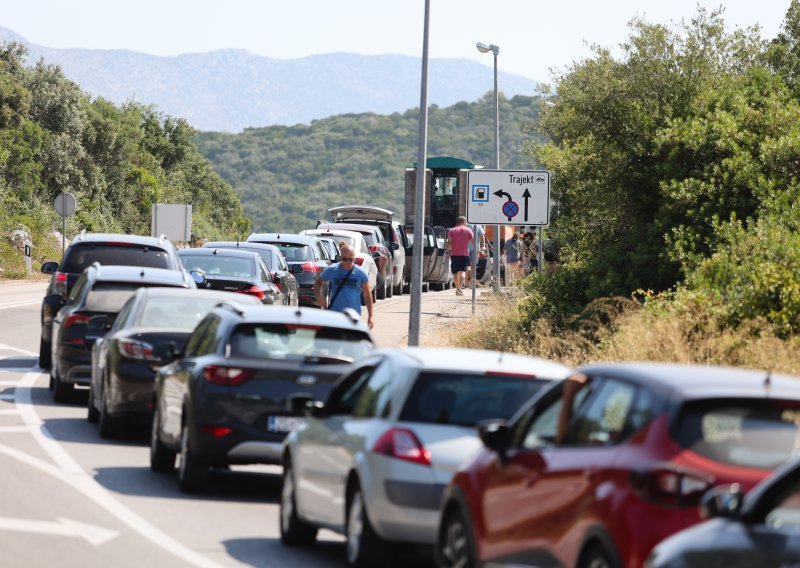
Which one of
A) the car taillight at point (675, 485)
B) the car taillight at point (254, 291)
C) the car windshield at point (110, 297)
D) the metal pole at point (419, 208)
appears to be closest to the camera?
the car taillight at point (675, 485)

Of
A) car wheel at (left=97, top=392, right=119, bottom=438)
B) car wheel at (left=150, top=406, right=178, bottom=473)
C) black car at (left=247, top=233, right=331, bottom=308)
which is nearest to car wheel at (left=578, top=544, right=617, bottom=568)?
car wheel at (left=150, top=406, right=178, bottom=473)

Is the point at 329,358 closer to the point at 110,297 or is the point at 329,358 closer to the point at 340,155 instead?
the point at 110,297

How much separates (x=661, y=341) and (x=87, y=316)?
20.2 feet

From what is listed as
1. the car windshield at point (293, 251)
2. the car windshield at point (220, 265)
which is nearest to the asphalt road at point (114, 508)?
the car windshield at point (220, 265)

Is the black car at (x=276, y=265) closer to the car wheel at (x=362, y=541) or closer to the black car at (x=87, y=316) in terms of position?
the black car at (x=87, y=316)

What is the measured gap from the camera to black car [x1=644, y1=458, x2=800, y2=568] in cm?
482

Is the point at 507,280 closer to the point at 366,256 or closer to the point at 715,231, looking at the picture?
the point at 366,256

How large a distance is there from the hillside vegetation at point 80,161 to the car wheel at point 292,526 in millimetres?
43219

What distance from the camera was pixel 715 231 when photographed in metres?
21.3

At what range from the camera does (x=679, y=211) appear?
22.2m

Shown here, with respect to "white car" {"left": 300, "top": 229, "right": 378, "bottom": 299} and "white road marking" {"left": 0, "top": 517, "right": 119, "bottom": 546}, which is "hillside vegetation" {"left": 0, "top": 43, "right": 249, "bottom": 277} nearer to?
"white car" {"left": 300, "top": 229, "right": 378, "bottom": 299}

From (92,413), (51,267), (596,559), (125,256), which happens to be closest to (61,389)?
(92,413)

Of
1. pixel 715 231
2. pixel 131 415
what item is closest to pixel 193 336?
pixel 131 415

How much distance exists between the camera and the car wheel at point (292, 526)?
1042cm
